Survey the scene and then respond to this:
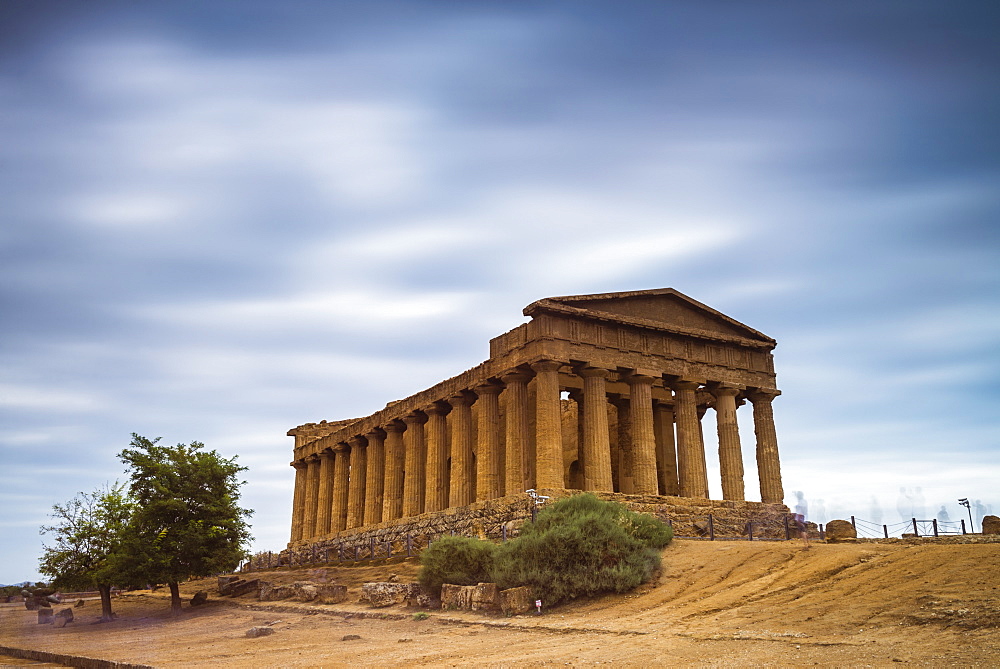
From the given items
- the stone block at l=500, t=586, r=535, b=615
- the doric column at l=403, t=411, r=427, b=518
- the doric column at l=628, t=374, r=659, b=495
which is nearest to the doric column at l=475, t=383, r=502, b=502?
the doric column at l=628, t=374, r=659, b=495

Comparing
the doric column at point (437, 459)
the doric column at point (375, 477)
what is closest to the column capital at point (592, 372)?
the doric column at point (437, 459)

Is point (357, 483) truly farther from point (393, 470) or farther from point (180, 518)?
point (180, 518)

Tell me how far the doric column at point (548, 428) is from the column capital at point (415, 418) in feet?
37.3

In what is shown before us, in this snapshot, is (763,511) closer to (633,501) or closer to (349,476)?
(633,501)

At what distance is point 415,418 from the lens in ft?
139

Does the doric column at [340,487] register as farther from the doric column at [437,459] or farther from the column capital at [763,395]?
the column capital at [763,395]

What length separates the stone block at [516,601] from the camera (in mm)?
17594

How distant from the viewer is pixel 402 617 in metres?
19.2

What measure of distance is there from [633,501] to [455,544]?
10.4 m

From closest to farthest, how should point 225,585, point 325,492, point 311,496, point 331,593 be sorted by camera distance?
1. point 331,593
2. point 225,585
3. point 325,492
4. point 311,496

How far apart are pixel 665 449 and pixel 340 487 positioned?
69.4ft

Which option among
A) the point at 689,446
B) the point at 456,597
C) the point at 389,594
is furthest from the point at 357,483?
the point at 456,597

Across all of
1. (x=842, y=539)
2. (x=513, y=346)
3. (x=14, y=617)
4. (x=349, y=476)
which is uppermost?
(x=513, y=346)

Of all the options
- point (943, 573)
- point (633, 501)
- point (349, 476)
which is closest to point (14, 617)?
point (349, 476)
